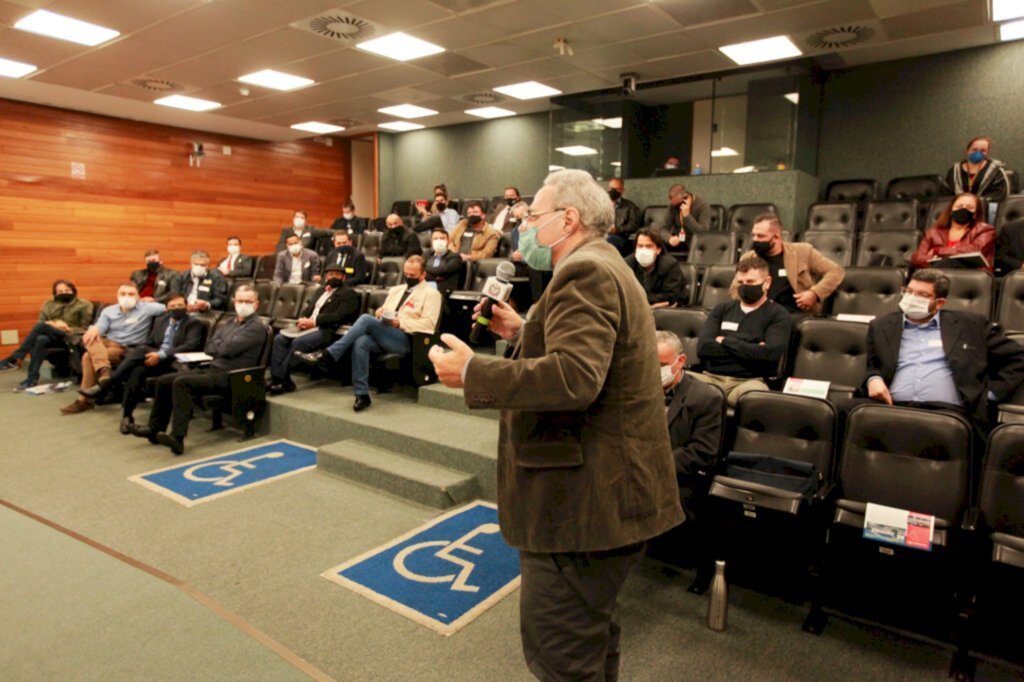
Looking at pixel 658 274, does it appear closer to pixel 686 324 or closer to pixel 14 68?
pixel 686 324

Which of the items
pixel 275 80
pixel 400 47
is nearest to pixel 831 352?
pixel 400 47

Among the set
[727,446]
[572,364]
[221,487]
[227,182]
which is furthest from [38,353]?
[572,364]

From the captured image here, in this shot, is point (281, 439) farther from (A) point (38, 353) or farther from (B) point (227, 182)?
(B) point (227, 182)

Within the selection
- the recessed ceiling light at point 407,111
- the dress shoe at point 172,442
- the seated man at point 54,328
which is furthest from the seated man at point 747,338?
the recessed ceiling light at point 407,111

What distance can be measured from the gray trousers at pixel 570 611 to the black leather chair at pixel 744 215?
588 centimetres

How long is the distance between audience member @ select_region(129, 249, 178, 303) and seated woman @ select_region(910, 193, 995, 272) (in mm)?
7981

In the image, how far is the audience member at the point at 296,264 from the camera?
7555mm

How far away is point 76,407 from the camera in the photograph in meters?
5.58

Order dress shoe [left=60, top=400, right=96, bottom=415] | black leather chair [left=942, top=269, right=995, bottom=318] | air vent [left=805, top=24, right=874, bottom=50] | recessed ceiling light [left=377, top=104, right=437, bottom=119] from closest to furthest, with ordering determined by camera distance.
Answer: black leather chair [left=942, top=269, right=995, bottom=318], dress shoe [left=60, top=400, right=96, bottom=415], air vent [left=805, top=24, right=874, bottom=50], recessed ceiling light [left=377, top=104, right=437, bottom=119]

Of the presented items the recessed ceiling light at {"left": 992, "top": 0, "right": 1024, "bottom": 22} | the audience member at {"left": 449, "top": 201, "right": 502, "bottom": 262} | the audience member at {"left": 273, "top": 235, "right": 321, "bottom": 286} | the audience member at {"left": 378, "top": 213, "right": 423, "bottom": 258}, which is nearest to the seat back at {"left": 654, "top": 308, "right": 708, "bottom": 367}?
the audience member at {"left": 449, "top": 201, "right": 502, "bottom": 262}

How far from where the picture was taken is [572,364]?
3.77 feet

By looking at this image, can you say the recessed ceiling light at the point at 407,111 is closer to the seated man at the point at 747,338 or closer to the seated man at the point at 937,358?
the seated man at the point at 747,338

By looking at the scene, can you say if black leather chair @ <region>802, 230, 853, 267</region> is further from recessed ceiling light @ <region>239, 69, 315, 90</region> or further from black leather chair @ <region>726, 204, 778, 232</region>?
recessed ceiling light @ <region>239, 69, 315, 90</region>

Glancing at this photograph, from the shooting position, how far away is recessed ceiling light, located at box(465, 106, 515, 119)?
9.70 meters
